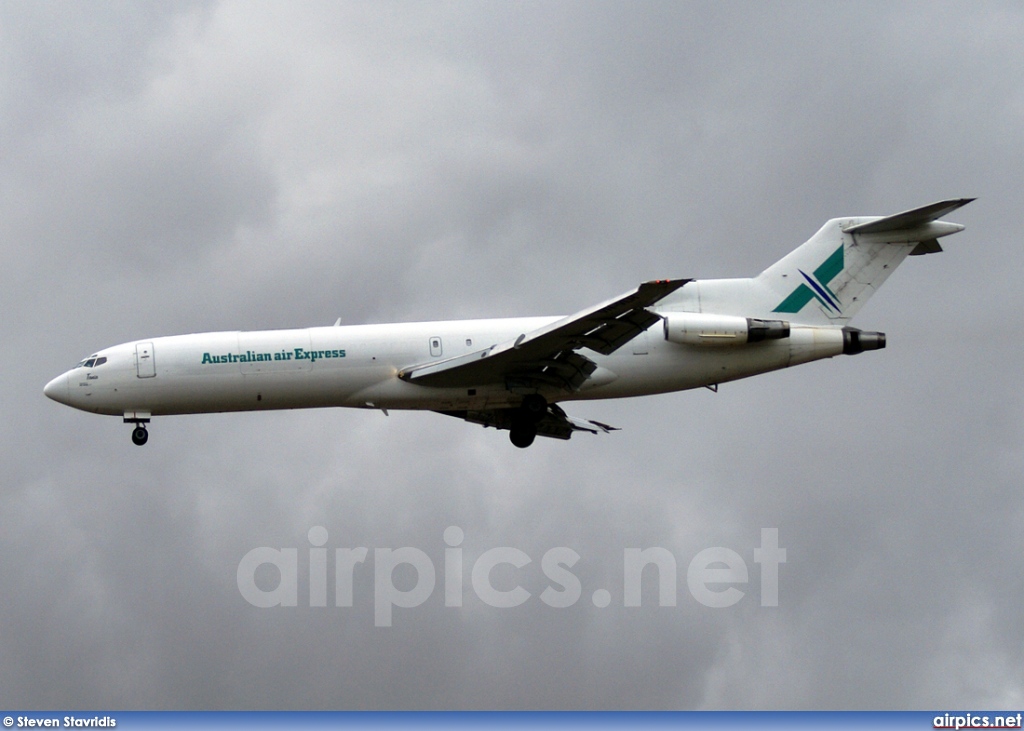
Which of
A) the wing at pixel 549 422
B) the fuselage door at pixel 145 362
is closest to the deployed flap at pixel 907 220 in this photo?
the wing at pixel 549 422

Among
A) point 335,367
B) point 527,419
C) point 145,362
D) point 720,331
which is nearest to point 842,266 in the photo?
point 720,331

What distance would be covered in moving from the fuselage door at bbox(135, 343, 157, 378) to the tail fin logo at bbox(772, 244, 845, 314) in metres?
17.0

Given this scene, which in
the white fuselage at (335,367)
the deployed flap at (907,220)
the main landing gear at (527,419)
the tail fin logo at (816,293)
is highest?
the deployed flap at (907,220)

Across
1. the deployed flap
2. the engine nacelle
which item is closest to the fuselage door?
the engine nacelle

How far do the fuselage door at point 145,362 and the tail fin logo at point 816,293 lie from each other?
1697cm

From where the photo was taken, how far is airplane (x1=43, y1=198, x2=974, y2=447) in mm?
36469

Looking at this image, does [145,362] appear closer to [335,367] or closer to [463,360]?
[335,367]

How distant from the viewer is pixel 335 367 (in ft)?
120

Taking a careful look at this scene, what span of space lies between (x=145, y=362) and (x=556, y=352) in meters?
11.0

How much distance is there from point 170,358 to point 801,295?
56.6 feet

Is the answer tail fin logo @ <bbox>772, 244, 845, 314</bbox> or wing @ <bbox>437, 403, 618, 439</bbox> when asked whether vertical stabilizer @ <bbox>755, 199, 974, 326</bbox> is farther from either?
wing @ <bbox>437, 403, 618, 439</bbox>

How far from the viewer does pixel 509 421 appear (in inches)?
1588

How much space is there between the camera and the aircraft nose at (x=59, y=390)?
37.2 meters

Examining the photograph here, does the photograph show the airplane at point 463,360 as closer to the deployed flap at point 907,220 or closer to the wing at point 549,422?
the deployed flap at point 907,220
